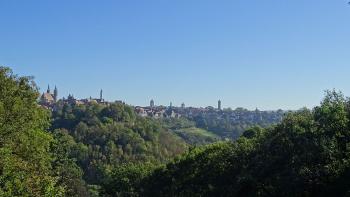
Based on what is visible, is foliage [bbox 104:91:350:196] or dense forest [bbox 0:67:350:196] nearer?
foliage [bbox 104:91:350:196]

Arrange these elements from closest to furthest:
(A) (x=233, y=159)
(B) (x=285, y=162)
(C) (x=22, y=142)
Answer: (B) (x=285, y=162)
(C) (x=22, y=142)
(A) (x=233, y=159)

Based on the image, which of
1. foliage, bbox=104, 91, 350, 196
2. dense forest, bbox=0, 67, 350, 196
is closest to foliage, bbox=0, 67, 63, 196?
dense forest, bbox=0, 67, 350, 196

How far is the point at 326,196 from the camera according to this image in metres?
26.8

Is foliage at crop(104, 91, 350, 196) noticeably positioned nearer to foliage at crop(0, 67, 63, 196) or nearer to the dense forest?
the dense forest

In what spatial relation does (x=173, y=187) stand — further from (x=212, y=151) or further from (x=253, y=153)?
(x=253, y=153)

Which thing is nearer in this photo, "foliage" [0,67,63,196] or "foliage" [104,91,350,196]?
"foliage" [104,91,350,196]

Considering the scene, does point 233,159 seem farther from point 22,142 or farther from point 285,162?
point 22,142

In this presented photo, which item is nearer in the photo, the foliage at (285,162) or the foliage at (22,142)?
the foliage at (285,162)

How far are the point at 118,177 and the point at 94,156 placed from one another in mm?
123587

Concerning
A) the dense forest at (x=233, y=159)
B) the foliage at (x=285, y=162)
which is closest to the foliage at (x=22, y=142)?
the dense forest at (x=233, y=159)

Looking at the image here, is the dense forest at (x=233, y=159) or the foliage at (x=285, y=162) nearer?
the foliage at (x=285, y=162)

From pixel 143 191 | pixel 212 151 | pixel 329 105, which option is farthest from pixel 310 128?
pixel 143 191

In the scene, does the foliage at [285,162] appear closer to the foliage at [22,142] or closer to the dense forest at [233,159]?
the dense forest at [233,159]

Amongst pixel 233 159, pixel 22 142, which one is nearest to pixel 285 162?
pixel 233 159
